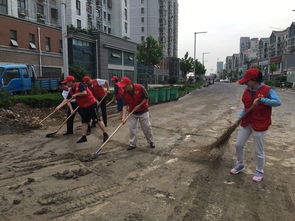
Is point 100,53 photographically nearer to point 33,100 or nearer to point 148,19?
point 33,100

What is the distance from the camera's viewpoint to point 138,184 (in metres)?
3.68

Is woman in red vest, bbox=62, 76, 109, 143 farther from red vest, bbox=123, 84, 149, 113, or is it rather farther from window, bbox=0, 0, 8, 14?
window, bbox=0, 0, 8, 14

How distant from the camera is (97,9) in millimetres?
39375

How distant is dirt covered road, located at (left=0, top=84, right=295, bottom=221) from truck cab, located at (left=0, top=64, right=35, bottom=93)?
9786mm

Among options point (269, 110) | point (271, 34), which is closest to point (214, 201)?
point (269, 110)

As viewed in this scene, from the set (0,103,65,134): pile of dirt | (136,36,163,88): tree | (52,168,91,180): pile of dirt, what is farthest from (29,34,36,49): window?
(52,168,91,180): pile of dirt

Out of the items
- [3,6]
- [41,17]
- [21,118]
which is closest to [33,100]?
[21,118]

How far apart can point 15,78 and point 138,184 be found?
14125mm

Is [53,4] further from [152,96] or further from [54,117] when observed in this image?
[54,117]

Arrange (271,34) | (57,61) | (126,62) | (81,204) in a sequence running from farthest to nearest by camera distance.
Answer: (271,34)
(126,62)
(57,61)
(81,204)

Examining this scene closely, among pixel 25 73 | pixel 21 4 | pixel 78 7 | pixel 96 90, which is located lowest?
pixel 96 90

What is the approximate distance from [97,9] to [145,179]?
40.3m

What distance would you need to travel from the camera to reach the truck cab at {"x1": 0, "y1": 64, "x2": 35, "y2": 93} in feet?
47.2

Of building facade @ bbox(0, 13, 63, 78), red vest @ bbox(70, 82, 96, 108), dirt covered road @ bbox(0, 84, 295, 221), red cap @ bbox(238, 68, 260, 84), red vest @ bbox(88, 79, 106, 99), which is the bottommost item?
dirt covered road @ bbox(0, 84, 295, 221)
